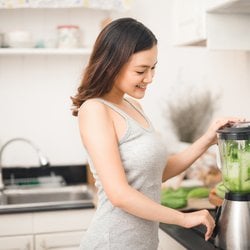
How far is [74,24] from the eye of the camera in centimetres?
337

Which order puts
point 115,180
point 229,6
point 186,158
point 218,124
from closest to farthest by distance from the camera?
point 115,180 < point 218,124 < point 186,158 < point 229,6

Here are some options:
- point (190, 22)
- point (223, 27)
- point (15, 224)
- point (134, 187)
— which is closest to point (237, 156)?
point (134, 187)

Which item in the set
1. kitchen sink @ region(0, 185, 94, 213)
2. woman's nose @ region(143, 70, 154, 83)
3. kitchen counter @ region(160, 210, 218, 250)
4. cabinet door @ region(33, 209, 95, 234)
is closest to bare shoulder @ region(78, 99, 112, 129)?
woman's nose @ region(143, 70, 154, 83)

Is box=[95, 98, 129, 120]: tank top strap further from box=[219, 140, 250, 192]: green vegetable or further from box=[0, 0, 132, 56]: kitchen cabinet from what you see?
box=[0, 0, 132, 56]: kitchen cabinet

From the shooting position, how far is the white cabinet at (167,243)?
6.61ft

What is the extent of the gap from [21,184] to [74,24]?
0.98 metres

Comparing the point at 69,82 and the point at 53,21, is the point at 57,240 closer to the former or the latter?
the point at 69,82

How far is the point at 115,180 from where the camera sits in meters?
1.53

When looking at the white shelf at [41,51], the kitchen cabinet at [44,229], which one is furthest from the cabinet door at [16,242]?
the white shelf at [41,51]

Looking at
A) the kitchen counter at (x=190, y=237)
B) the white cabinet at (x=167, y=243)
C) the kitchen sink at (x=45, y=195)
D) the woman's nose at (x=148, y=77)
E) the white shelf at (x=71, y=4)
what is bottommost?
the kitchen sink at (x=45, y=195)

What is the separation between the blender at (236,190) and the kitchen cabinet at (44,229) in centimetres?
120

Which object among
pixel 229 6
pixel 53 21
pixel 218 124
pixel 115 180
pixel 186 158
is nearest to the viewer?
pixel 115 180

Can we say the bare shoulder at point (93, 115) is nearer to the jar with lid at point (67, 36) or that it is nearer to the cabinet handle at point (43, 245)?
the cabinet handle at point (43, 245)

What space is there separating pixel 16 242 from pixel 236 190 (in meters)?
1.41
